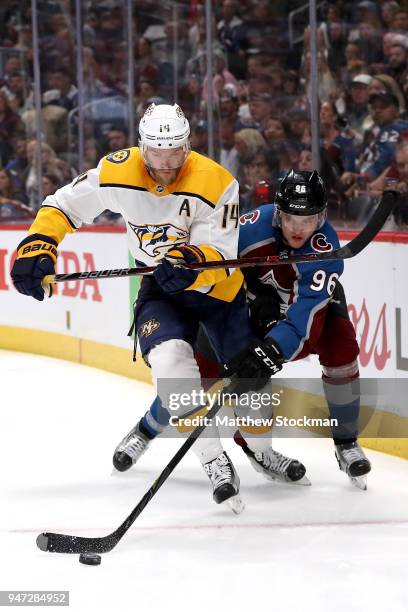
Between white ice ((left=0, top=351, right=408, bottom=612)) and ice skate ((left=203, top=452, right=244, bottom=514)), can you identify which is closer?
white ice ((left=0, top=351, right=408, bottom=612))

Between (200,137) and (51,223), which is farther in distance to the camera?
(200,137)

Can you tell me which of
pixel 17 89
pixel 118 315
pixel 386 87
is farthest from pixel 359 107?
pixel 17 89

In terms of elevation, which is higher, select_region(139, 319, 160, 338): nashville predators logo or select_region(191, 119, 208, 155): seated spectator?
select_region(191, 119, 208, 155): seated spectator

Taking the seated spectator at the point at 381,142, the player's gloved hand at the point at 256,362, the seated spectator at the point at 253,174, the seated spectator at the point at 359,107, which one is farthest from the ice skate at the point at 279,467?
the seated spectator at the point at 359,107

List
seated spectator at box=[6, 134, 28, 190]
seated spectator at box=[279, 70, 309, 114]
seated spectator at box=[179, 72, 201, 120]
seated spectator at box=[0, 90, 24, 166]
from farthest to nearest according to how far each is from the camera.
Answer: seated spectator at box=[0, 90, 24, 166]
seated spectator at box=[6, 134, 28, 190]
seated spectator at box=[179, 72, 201, 120]
seated spectator at box=[279, 70, 309, 114]

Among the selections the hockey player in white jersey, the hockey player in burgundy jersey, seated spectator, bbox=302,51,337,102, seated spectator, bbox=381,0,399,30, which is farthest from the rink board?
seated spectator, bbox=381,0,399,30

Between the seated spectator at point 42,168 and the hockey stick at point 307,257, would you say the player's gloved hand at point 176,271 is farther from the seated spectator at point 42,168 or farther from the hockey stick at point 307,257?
the seated spectator at point 42,168

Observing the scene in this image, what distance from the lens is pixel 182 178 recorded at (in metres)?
3.16

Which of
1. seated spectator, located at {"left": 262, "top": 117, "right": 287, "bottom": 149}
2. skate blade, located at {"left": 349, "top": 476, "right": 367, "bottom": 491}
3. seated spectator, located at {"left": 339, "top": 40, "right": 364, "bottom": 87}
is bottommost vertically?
skate blade, located at {"left": 349, "top": 476, "right": 367, "bottom": 491}

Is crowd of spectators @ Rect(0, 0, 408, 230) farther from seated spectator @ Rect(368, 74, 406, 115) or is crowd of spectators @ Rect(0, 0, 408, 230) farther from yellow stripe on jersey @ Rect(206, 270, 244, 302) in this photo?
yellow stripe on jersey @ Rect(206, 270, 244, 302)

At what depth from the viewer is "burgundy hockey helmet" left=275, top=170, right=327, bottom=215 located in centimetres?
319

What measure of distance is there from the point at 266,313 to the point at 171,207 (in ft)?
1.69

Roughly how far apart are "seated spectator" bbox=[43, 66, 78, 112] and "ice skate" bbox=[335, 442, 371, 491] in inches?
158

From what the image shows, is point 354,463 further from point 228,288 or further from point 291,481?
point 228,288
